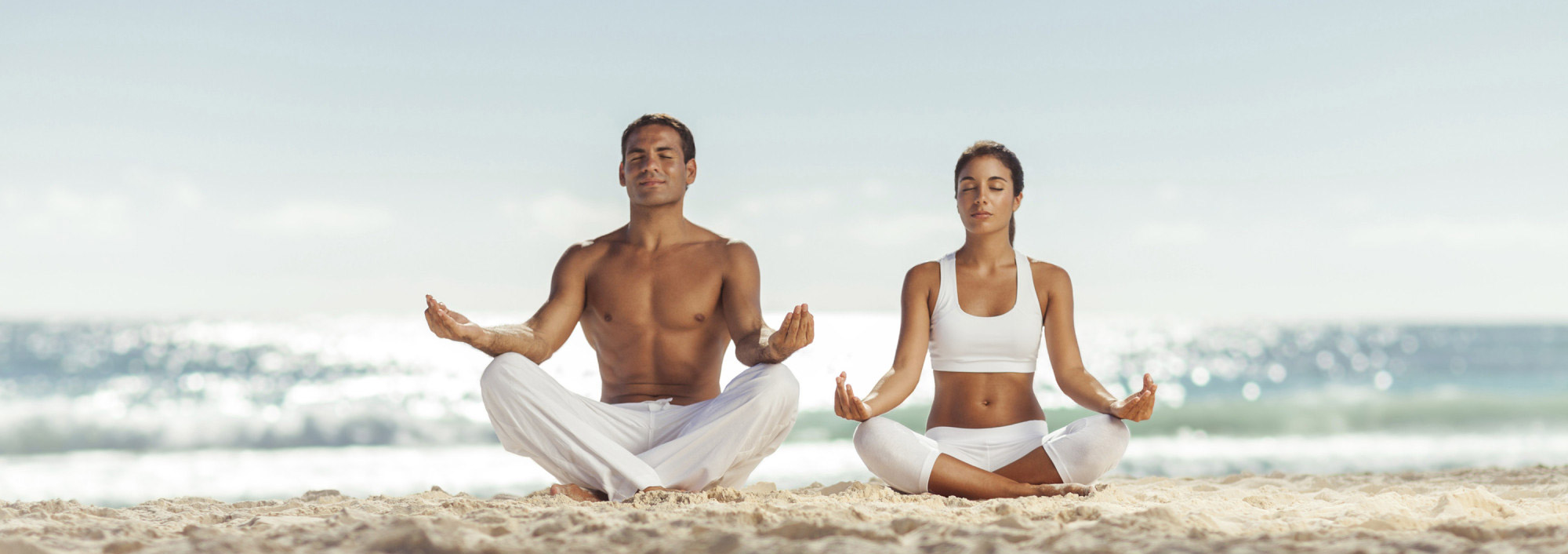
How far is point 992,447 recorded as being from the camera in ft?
13.9

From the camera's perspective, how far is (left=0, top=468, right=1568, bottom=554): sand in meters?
2.61

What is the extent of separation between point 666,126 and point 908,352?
1499 millimetres

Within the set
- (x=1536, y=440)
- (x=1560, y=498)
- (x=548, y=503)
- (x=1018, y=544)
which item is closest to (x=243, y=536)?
(x=548, y=503)

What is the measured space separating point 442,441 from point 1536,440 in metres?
13.5

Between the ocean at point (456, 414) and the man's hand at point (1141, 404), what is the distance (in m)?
5.38

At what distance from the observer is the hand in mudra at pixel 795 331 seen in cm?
390

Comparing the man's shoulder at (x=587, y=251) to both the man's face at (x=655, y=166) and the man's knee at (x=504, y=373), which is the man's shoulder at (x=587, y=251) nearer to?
the man's face at (x=655, y=166)

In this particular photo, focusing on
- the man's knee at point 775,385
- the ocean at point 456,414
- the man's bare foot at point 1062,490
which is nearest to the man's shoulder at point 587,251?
the man's knee at point 775,385

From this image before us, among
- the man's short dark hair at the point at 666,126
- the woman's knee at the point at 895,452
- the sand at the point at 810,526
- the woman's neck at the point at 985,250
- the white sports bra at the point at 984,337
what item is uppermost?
the man's short dark hair at the point at 666,126

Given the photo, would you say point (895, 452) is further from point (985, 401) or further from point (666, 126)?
point (666, 126)

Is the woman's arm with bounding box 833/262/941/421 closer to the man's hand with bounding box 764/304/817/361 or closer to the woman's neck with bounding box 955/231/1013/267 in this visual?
the woman's neck with bounding box 955/231/1013/267

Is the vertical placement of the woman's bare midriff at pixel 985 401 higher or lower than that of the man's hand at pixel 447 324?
lower

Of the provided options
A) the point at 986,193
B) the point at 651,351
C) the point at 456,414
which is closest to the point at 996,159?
the point at 986,193

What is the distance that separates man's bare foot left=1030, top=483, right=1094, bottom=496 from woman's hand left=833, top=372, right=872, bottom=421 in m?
0.74
